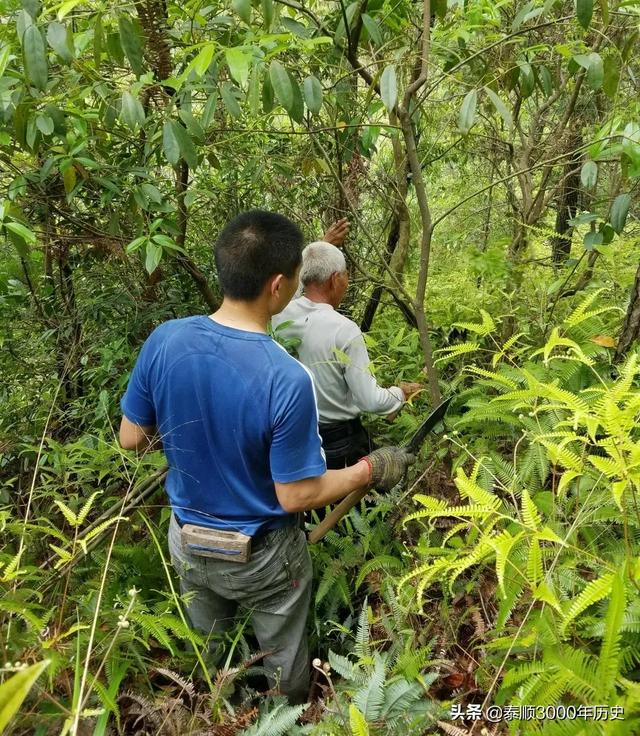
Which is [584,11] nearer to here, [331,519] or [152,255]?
[152,255]

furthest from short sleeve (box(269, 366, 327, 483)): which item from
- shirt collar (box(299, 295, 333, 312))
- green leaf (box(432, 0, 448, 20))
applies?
green leaf (box(432, 0, 448, 20))

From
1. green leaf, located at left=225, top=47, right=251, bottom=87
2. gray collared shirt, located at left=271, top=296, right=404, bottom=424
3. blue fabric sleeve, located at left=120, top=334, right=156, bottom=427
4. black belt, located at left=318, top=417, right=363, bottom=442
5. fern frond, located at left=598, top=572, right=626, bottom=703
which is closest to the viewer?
fern frond, located at left=598, top=572, right=626, bottom=703

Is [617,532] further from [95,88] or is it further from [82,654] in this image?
[95,88]

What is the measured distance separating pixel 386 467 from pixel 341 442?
2.94ft

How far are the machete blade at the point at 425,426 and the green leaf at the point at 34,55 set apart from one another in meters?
2.10

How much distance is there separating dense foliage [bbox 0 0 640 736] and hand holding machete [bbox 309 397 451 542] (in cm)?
12

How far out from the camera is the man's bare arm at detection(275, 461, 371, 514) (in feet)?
6.44

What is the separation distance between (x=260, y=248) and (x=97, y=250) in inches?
86.1

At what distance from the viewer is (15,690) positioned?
0.74m

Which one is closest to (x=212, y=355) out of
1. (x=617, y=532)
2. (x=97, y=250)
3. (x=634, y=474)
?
(x=634, y=474)

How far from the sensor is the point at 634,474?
4.44 ft

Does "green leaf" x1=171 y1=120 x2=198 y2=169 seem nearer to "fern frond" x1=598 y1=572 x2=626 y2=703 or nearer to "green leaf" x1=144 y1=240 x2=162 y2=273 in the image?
"green leaf" x1=144 y1=240 x2=162 y2=273

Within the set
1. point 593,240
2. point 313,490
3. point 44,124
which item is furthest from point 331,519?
point 44,124

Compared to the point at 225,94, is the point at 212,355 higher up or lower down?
lower down
